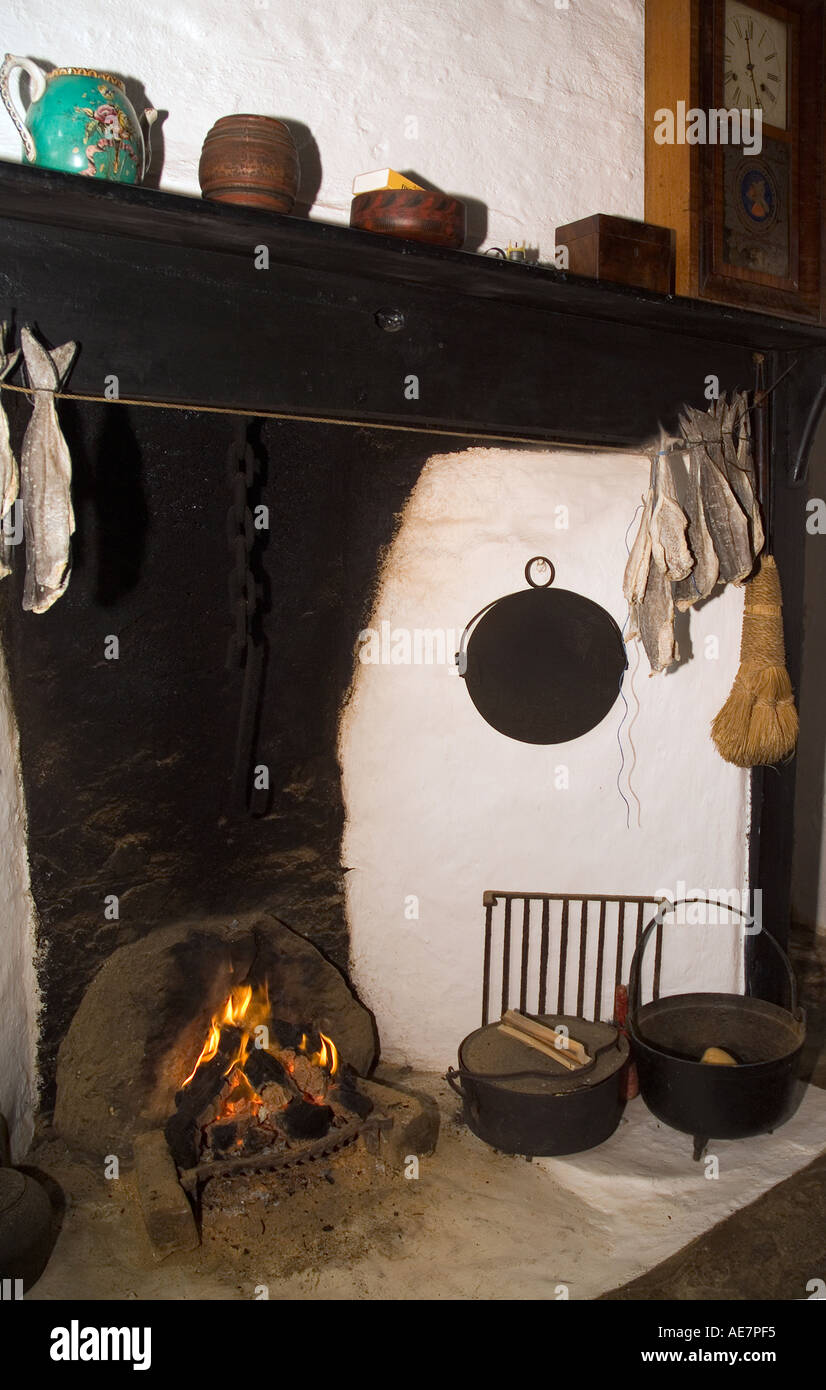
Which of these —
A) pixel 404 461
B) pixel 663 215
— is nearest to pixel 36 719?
pixel 404 461

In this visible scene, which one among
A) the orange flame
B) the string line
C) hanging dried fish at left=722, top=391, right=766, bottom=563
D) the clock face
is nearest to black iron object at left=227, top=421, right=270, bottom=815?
the string line

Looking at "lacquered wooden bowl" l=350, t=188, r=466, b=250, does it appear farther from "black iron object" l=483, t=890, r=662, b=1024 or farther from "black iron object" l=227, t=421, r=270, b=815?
"black iron object" l=483, t=890, r=662, b=1024

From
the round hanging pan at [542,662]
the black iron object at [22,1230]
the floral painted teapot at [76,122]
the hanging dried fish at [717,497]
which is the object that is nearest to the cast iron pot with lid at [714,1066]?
the round hanging pan at [542,662]

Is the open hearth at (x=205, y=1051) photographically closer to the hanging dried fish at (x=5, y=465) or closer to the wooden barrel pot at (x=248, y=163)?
the hanging dried fish at (x=5, y=465)

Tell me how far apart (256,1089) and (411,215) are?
6.79 feet

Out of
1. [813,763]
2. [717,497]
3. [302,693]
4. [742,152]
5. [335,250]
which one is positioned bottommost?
[813,763]

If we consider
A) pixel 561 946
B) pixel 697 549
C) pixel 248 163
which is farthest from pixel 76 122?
pixel 561 946

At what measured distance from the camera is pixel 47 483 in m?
1.93

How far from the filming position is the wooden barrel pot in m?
1.98

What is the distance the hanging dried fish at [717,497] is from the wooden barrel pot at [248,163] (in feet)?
4.09

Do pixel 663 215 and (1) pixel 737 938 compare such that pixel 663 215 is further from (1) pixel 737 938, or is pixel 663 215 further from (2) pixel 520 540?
(1) pixel 737 938

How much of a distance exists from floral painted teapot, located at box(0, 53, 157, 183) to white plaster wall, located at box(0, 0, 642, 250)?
0.24 metres

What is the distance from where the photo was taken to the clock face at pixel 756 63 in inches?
109

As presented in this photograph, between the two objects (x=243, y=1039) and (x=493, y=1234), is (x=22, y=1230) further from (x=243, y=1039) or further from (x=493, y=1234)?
(x=493, y=1234)
